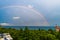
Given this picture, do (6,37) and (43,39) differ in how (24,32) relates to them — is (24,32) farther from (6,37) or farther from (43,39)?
(6,37)

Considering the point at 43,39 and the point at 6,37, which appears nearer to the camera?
the point at 6,37

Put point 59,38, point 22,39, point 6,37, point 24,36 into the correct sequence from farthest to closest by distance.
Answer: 1. point 59,38
2. point 24,36
3. point 22,39
4. point 6,37

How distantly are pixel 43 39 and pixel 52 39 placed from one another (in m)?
0.77

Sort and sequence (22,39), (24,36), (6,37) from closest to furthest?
1. (6,37)
2. (22,39)
3. (24,36)

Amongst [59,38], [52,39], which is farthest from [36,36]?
[59,38]

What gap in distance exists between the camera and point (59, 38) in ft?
61.1

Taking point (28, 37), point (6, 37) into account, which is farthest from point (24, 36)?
point (6, 37)

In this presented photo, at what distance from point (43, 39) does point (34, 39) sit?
4.68ft

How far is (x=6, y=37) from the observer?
13.3 metres

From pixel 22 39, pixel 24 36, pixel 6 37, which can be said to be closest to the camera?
pixel 6 37

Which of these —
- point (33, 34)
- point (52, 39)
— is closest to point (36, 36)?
point (33, 34)

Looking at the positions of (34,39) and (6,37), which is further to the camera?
(34,39)

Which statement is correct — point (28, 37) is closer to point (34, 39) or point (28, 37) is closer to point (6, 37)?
point (34, 39)

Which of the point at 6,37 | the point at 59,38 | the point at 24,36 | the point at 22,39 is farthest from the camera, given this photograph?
the point at 59,38
